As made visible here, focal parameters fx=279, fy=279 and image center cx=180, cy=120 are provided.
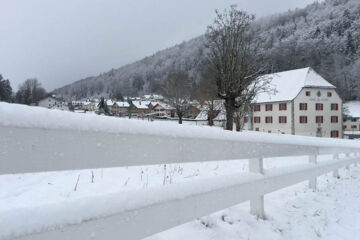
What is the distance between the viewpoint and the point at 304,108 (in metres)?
46.2

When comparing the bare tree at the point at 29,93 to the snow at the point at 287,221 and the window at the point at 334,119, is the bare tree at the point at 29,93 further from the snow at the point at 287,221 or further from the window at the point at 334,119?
the window at the point at 334,119

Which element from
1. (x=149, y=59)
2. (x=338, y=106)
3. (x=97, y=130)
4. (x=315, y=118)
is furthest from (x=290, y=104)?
(x=149, y=59)

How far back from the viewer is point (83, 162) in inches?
48.6

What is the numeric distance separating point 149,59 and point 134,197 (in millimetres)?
151282

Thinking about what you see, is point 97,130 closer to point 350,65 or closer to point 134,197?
point 134,197

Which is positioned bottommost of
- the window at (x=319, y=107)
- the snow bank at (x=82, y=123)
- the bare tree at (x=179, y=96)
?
the snow bank at (x=82, y=123)

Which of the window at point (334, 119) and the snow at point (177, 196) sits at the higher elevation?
the snow at point (177, 196)

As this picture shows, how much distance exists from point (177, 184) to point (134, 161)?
484mm

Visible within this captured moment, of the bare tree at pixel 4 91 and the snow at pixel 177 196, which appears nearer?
the snow at pixel 177 196

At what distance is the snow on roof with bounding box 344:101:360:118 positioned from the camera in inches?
2602

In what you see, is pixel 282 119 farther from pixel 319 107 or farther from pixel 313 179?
pixel 313 179

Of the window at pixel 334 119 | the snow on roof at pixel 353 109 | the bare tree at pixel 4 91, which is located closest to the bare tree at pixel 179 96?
the bare tree at pixel 4 91

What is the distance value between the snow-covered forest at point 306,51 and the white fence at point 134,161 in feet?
160

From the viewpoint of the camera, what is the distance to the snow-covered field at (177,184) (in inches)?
44.1
